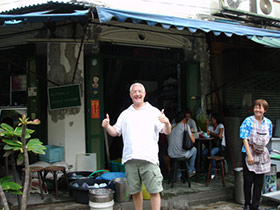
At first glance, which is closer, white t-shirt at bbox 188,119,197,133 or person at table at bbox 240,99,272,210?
person at table at bbox 240,99,272,210

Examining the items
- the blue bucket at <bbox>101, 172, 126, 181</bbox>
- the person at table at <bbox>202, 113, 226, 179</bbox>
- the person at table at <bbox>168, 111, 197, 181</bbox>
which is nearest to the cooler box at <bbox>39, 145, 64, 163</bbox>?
the blue bucket at <bbox>101, 172, 126, 181</bbox>

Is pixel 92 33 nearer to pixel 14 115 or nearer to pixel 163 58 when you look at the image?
pixel 163 58

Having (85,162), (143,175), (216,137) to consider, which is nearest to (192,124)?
(216,137)

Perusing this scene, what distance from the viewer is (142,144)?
396cm

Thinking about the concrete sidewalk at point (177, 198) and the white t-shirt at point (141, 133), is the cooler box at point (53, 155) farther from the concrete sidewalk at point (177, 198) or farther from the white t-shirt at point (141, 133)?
the white t-shirt at point (141, 133)

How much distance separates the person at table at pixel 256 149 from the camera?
15.9ft

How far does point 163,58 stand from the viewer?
7859mm

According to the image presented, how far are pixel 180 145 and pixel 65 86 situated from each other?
109 inches

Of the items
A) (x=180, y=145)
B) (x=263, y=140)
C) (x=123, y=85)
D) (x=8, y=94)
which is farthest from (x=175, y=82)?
(x=8, y=94)

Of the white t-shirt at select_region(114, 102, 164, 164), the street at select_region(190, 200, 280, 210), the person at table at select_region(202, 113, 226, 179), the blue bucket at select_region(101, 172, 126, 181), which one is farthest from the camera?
the person at table at select_region(202, 113, 226, 179)

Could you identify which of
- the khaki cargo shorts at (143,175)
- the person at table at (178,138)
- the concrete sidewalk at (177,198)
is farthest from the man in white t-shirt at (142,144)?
the person at table at (178,138)

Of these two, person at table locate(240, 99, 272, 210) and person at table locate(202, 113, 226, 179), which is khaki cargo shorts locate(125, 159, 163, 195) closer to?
person at table locate(240, 99, 272, 210)

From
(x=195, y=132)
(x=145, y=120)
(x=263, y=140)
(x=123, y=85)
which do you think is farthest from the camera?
(x=123, y=85)

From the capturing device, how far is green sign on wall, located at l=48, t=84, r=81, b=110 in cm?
643
